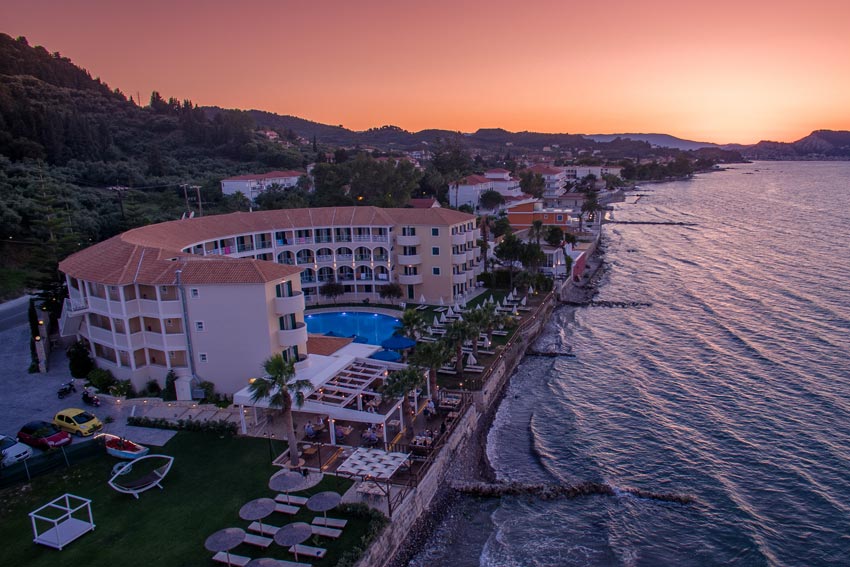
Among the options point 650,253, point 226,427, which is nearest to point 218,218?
point 226,427

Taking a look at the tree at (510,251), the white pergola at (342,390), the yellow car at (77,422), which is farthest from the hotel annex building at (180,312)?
the tree at (510,251)

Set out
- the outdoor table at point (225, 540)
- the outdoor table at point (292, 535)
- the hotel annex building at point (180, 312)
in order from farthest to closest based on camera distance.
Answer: the hotel annex building at point (180, 312) < the outdoor table at point (292, 535) < the outdoor table at point (225, 540)

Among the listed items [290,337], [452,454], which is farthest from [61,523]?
[452,454]

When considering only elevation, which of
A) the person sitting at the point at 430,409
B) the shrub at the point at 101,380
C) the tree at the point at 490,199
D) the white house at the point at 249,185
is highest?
the white house at the point at 249,185

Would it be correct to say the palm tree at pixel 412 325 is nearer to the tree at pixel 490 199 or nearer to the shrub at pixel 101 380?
the shrub at pixel 101 380

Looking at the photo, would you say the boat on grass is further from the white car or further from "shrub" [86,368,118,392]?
"shrub" [86,368,118,392]
